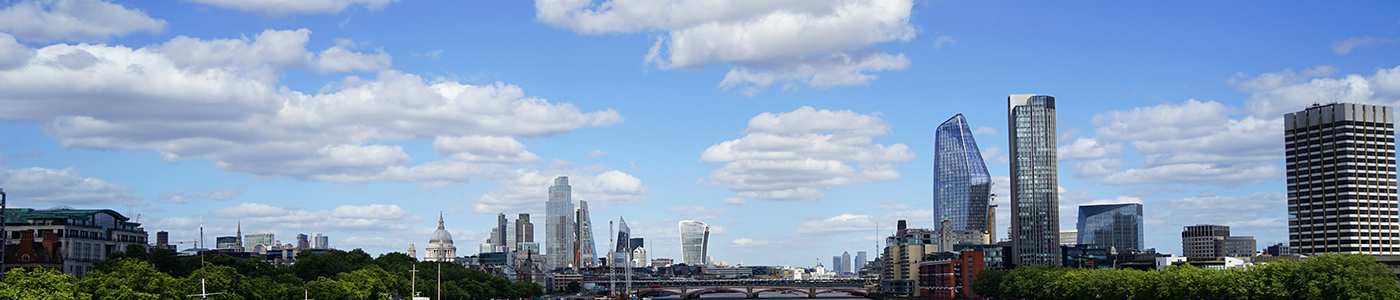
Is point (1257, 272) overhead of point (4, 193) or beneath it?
beneath

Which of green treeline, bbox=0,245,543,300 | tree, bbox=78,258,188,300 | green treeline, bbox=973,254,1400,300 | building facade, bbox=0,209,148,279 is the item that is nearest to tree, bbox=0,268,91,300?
green treeline, bbox=0,245,543,300

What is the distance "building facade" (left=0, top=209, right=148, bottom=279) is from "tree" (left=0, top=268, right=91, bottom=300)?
48068 mm

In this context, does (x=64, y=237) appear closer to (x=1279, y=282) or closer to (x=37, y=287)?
(x=37, y=287)

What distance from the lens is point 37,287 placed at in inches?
3393

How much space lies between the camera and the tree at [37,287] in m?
82.5

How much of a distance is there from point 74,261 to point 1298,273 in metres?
134

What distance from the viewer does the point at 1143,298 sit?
153 m

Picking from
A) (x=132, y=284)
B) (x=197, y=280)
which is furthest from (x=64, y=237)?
(x=132, y=284)

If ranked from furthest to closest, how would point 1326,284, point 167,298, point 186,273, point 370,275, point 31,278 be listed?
point 370,275
point 186,273
point 1326,284
point 167,298
point 31,278

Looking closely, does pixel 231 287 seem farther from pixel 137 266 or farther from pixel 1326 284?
pixel 1326 284

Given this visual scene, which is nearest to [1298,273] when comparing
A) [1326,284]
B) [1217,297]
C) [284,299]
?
[1326,284]

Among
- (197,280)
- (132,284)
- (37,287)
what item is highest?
(37,287)

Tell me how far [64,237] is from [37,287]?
68.4 metres

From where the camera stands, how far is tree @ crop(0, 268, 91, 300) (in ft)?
271
